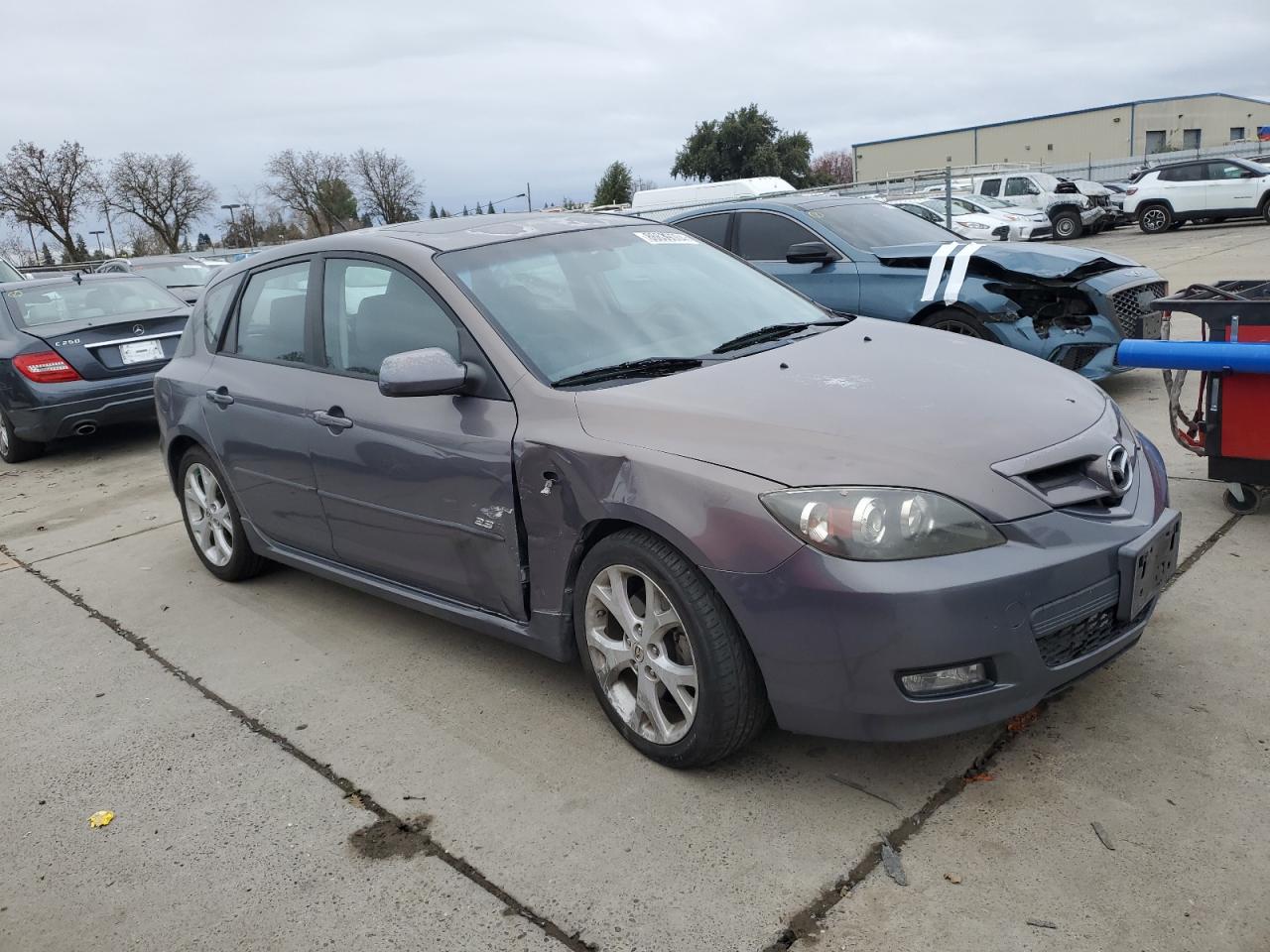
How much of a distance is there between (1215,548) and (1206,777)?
1.85 meters

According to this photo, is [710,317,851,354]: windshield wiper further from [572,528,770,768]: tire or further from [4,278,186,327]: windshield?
[4,278,186,327]: windshield

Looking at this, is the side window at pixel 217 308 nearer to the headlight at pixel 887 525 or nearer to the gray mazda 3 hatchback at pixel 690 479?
the gray mazda 3 hatchback at pixel 690 479

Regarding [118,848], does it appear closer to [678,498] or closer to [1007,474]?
[678,498]

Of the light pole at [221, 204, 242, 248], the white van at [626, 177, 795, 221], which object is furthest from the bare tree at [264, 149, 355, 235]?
the white van at [626, 177, 795, 221]

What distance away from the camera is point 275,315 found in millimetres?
4512

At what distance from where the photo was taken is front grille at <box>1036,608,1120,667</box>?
2.63 m

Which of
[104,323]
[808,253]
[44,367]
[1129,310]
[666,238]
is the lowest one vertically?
[1129,310]

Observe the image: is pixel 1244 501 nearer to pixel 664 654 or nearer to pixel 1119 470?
pixel 1119 470

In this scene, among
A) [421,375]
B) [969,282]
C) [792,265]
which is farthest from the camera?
[792,265]

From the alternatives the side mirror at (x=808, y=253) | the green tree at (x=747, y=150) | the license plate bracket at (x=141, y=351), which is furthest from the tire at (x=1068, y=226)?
the green tree at (x=747, y=150)

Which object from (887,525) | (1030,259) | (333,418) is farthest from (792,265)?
(887,525)

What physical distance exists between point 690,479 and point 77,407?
7.21 metres

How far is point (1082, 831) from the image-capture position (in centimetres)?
259

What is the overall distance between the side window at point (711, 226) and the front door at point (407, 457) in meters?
4.72
